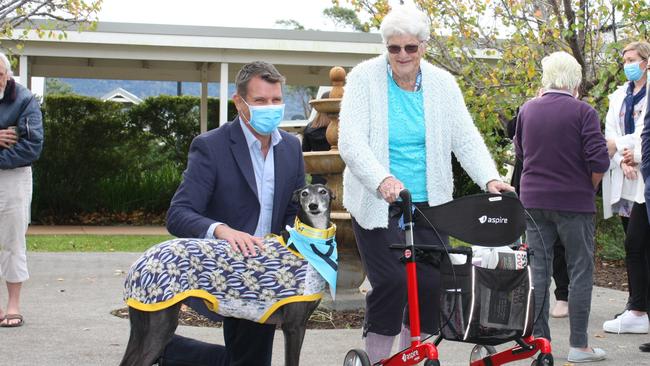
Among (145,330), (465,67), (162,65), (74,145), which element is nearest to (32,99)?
(145,330)

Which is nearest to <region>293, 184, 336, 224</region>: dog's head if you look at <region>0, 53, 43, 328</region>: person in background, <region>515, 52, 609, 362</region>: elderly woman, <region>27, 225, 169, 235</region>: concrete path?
<region>515, 52, 609, 362</region>: elderly woman

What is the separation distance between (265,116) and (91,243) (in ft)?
38.7

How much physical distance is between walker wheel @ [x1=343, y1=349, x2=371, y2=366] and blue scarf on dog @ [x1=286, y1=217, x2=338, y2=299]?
56cm

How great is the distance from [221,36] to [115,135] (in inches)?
138

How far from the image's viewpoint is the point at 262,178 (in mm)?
4941

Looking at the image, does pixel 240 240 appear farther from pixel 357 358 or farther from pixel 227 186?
pixel 357 358

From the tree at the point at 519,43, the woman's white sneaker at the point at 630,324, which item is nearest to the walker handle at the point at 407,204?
the woman's white sneaker at the point at 630,324

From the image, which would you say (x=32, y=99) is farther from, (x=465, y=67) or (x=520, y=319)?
(x=465, y=67)

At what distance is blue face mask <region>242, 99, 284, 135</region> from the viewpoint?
188 inches

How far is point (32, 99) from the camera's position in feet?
26.1

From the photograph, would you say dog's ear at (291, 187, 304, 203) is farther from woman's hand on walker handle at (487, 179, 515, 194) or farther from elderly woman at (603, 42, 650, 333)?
elderly woman at (603, 42, 650, 333)

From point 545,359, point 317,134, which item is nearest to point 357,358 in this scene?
point 545,359

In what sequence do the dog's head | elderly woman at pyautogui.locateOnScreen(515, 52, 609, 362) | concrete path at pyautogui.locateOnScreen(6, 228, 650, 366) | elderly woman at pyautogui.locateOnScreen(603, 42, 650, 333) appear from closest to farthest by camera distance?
the dog's head
elderly woman at pyautogui.locateOnScreen(515, 52, 609, 362)
concrete path at pyautogui.locateOnScreen(6, 228, 650, 366)
elderly woman at pyautogui.locateOnScreen(603, 42, 650, 333)

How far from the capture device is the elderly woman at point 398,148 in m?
4.93
